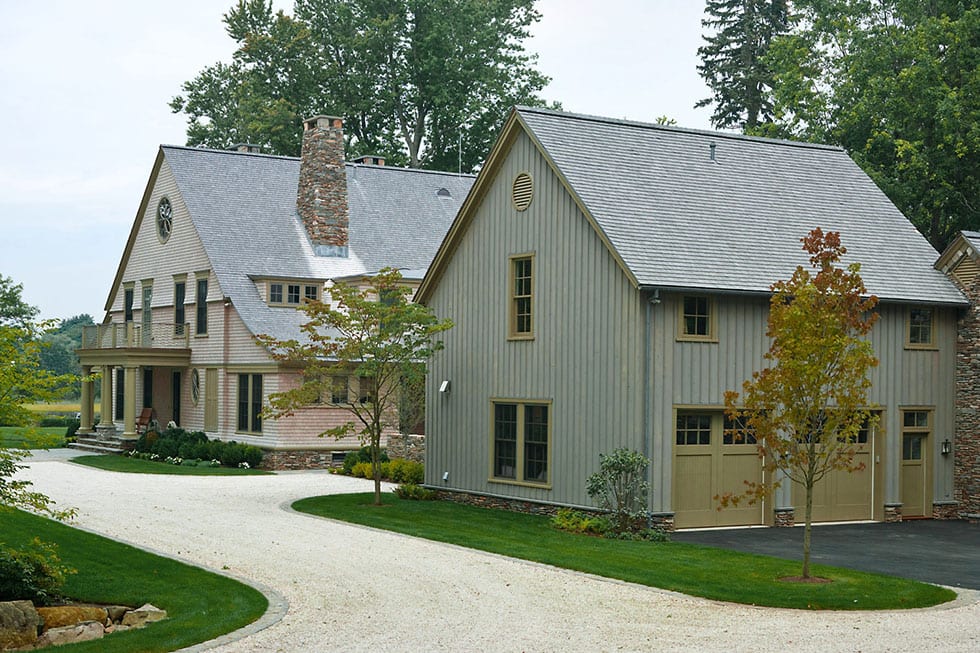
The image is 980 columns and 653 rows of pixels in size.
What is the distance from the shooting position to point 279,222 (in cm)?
4153

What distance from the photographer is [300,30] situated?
60875mm

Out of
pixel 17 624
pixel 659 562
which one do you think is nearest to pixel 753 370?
pixel 659 562

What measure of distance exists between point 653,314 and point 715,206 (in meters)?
3.98

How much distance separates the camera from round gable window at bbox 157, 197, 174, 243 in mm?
42562

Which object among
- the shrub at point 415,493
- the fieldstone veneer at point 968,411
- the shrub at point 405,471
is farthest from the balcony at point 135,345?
the fieldstone veneer at point 968,411

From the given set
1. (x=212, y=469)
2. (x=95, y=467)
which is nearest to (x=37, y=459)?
(x=95, y=467)

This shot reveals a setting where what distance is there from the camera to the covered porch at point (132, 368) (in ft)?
134

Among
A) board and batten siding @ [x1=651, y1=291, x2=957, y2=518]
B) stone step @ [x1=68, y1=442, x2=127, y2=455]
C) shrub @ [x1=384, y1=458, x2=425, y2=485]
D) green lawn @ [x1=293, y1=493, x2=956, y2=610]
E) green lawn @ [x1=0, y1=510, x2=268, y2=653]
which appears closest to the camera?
green lawn @ [x1=0, y1=510, x2=268, y2=653]

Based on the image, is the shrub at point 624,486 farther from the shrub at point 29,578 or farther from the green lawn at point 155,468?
the green lawn at point 155,468

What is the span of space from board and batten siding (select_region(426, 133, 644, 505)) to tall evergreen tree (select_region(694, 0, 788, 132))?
33843mm

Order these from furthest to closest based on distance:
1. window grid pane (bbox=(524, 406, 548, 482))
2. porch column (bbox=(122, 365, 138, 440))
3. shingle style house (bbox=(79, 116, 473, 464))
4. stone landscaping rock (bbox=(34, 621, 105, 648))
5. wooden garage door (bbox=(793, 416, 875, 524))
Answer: porch column (bbox=(122, 365, 138, 440))
shingle style house (bbox=(79, 116, 473, 464))
wooden garage door (bbox=(793, 416, 875, 524))
window grid pane (bbox=(524, 406, 548, 482))
stone landscaping rock (bbox=(34, 621, 105, 648))

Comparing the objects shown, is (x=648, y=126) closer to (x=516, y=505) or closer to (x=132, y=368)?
(x=516, y=505)

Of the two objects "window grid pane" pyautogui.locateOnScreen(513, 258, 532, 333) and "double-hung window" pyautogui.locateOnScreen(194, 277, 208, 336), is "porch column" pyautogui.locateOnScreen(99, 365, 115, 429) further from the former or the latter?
"window grid pane" pyautogui.locateOnScreen(513, 258, 532, 333)

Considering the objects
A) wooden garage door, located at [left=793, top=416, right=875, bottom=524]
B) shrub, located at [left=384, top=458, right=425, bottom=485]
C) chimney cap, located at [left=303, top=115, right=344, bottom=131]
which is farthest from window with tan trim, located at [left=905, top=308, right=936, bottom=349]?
chimney cap, located at [left=303, top=115, right=344, bottom=131]
